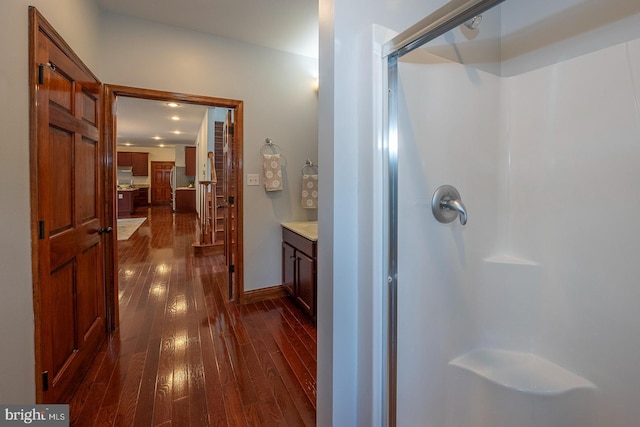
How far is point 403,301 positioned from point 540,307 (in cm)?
87

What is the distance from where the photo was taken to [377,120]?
1071 millimetres

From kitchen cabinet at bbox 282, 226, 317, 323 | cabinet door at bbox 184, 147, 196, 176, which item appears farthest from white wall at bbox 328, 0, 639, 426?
cabinet door at bbox 184, 147, 196, 176

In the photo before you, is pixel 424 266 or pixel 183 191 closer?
pixel 424 266

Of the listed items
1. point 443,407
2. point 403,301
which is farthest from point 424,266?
point 443,407

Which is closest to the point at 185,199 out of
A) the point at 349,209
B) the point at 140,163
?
the point at 140,163

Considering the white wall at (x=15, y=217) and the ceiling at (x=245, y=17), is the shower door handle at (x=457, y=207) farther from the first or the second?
the ceiling at (x=245, y=17)

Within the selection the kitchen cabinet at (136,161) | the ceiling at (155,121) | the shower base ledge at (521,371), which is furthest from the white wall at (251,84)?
the kitchen cabinet at (136,161)

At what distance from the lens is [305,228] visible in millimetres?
2639

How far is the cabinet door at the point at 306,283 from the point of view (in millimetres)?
2311

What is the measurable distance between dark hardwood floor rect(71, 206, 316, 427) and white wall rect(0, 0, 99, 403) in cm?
55

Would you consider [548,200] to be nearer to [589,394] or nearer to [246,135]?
[589,394]

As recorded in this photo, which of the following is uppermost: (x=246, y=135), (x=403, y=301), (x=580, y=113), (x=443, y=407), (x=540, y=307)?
(x=246, y=135)

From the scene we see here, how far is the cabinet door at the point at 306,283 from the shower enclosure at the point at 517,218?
3.91 feet

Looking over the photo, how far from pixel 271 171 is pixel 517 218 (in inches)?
81.4
